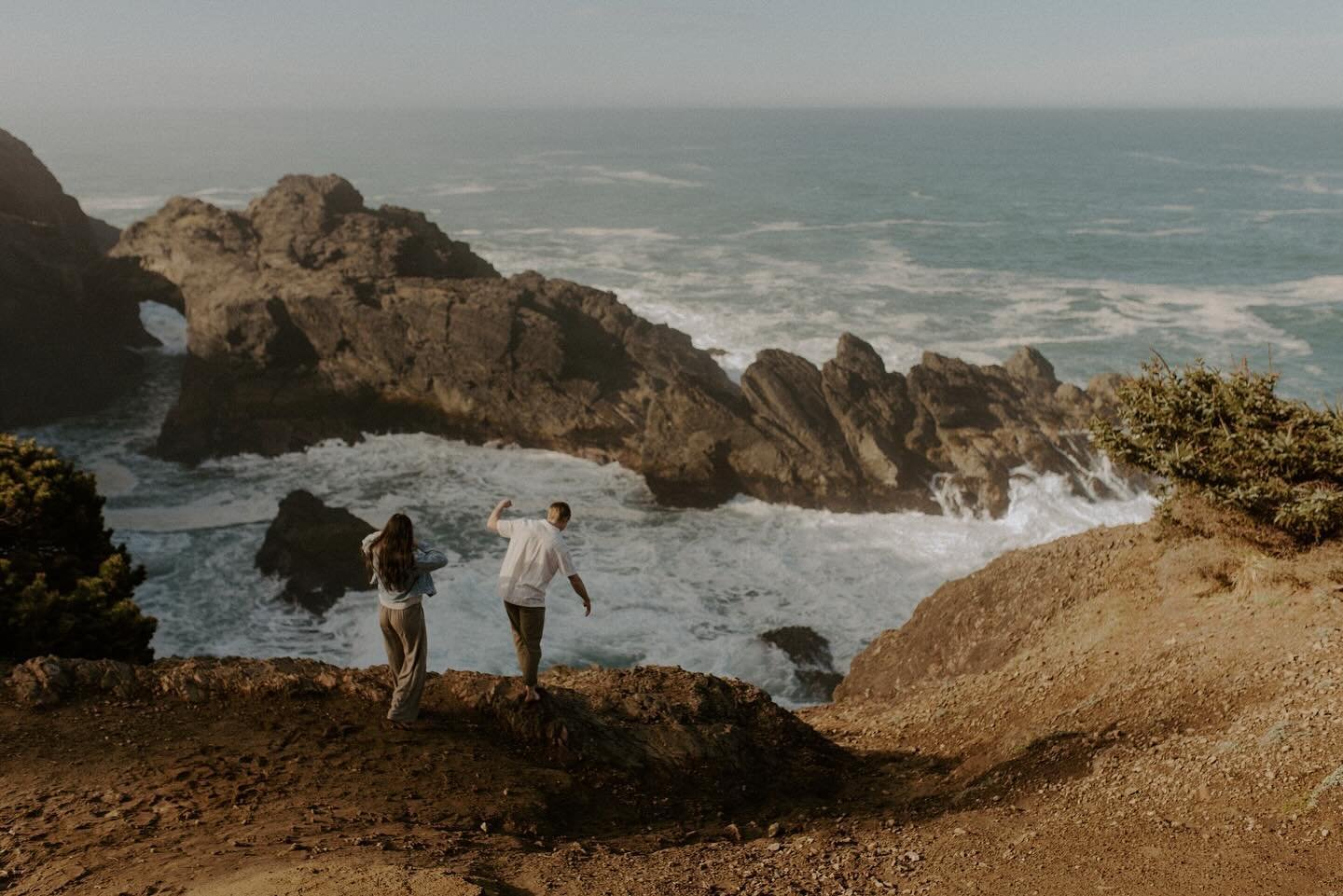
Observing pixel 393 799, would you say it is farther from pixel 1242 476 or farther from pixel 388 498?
pixel 388 498

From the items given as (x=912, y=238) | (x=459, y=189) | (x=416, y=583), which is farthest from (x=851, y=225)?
(x=416, y=583)

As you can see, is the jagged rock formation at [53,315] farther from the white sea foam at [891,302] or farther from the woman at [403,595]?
the woman at [403,595]

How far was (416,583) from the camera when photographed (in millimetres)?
8719

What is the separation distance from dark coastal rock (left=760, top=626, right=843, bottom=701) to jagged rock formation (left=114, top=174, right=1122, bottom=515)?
924 centimetres

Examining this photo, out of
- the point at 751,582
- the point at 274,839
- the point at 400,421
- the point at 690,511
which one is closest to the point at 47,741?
the point at 274,839

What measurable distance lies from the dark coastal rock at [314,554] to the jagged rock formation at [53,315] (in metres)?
21.0

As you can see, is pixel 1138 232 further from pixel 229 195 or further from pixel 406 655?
pixel 229 195

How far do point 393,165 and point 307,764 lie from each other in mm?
165840

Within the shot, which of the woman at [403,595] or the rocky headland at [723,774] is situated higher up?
the woman at [403,595]

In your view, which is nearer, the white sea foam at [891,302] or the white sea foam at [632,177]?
the white sea foam at [891,302]

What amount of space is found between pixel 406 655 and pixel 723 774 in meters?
3.75

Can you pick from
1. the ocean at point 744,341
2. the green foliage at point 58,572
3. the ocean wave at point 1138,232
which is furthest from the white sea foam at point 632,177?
the green foliage at point 58,572

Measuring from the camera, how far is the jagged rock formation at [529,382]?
34.9 meters

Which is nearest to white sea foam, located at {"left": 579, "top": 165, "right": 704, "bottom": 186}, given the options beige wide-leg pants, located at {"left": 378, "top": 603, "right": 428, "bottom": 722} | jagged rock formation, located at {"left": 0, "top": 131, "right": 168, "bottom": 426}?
jagged rock formation, located at {"left": 0, "top": 131, "right": 168, "bottom": 426}
